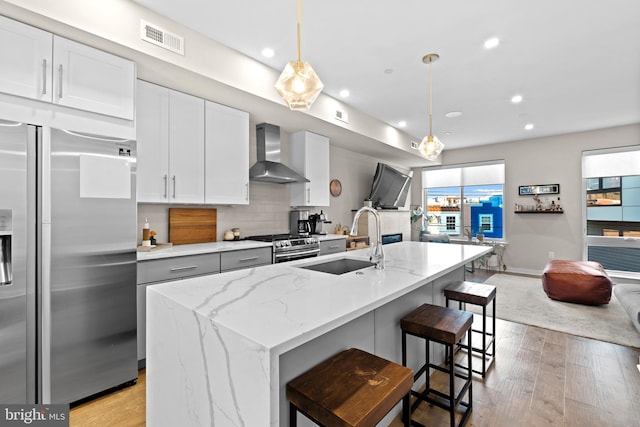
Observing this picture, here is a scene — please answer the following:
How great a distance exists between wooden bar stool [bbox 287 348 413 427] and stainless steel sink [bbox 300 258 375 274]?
0.92m

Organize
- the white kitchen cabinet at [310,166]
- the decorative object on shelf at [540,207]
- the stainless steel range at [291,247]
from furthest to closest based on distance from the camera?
the decorative object on shelf at [540,207] → the white kitchen cabinet at [310,166] → the stainless steel range at [291,247]

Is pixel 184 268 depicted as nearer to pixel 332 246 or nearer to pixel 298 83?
pixel 298 83

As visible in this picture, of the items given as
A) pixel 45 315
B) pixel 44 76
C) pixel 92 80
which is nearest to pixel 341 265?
pixel 45 315

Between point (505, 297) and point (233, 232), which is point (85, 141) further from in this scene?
point (505, 297)

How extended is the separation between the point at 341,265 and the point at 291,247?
1.28 m

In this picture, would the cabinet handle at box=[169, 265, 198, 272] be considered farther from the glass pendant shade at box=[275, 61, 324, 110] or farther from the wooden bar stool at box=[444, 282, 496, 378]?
the wooden bar stool at box=[444, 282, 496, 378]

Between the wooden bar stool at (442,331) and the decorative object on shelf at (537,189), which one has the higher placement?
the decorative object on shelf at (537,189)

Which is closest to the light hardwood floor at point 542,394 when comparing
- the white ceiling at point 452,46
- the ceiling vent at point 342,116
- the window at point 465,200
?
the white ceiling at point 452,46

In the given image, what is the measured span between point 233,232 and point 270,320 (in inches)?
110

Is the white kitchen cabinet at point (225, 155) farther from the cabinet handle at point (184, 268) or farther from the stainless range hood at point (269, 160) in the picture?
the cabinet handle at point (184, 268)

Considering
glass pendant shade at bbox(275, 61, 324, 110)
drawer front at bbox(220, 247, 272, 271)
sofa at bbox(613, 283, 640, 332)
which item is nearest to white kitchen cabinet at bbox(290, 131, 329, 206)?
drawer front at bbox(220, 247, 272, 271)

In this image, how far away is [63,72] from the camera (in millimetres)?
1969

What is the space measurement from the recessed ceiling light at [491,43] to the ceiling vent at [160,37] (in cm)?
263

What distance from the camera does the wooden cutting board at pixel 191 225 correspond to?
125 inches
